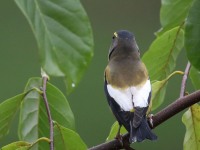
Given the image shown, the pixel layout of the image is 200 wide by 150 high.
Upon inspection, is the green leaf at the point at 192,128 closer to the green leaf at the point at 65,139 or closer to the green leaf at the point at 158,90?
the green leaf at the point at 158,90

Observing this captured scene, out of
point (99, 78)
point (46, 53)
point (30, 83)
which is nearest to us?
point (46, 53)

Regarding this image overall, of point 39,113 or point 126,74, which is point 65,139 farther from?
point 126,74

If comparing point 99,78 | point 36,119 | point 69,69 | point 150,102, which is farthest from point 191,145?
point 99,78

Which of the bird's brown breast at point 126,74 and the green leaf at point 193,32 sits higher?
the green leaf at point 193,32

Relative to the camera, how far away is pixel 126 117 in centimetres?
236

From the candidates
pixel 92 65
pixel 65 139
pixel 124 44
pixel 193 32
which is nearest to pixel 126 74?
pixel 124 44

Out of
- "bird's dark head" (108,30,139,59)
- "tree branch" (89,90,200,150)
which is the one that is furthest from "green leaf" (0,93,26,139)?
"bird's dark head" (108,30,139,59)

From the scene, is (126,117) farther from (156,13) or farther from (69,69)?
(156,13)

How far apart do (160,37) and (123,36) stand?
679mm

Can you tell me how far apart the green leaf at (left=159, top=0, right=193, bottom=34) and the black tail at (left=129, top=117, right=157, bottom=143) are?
29cm

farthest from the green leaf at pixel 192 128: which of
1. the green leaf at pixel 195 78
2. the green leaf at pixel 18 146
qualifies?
the green leaf at pixel 18 146

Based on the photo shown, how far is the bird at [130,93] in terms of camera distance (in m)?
2.33

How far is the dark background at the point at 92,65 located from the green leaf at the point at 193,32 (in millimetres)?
7824

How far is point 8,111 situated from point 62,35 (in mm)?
560
